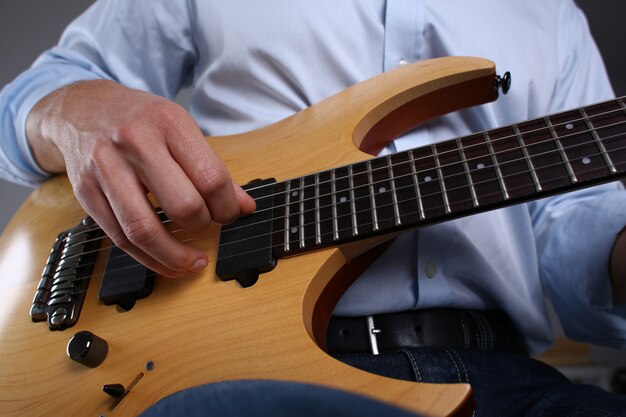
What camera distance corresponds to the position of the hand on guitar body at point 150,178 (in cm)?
49

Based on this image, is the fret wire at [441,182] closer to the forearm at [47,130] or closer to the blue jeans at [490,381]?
the blue jeans at [490,381]

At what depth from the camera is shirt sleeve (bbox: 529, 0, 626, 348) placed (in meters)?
0.65

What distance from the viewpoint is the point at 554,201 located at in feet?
2.56

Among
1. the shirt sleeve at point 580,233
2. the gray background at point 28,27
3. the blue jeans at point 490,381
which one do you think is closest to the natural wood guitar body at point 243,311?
the blue jeans at point 490,381

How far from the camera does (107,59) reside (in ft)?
2.85

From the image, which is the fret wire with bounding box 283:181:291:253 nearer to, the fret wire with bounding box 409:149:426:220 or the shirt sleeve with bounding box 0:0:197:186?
the fret wire with bounding box 409:149:426:220

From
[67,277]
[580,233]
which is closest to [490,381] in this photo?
[580,233]

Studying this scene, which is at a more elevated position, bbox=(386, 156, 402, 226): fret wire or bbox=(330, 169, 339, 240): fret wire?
bbox=(386, 156, 402, 226): fret wire

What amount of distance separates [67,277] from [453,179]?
1.64 feet

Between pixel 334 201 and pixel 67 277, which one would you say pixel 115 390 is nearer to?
pixel 67 277

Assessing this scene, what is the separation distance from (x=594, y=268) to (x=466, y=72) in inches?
12.8

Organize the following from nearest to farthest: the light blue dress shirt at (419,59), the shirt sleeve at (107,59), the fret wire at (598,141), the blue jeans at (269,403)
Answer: the blue jeans at (269,403)
the fret wire at (598,141)
the light blue dress shirt at (419,59)
the shirt sleeve at (107,59)

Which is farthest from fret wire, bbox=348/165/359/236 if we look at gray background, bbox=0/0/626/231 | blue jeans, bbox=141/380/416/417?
gray background, bbox=0/0/626/231

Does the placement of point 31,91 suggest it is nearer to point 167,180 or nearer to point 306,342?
point 167,180
